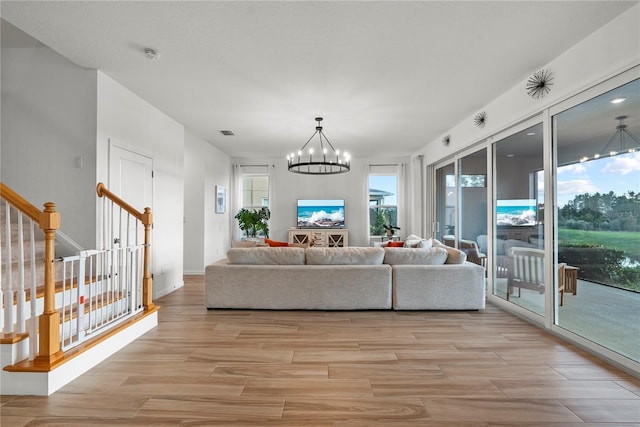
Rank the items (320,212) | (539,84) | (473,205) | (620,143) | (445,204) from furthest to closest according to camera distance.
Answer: (320,212) < (445,204) < (473,205) < (539,84) < (620,143)

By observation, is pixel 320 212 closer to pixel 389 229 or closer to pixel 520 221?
pixel 389 229

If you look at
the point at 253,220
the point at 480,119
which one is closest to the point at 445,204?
the point at 480,119

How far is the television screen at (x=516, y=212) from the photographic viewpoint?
3.66 meters

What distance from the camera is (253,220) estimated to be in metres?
7.98

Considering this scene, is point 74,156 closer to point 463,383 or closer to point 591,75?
point 463,383

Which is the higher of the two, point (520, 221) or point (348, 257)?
point (520, 221)

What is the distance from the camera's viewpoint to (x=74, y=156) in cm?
356

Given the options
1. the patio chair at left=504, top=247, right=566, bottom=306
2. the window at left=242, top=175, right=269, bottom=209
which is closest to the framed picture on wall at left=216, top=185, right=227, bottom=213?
the window at left=242, top=175, right=269, bottom=209

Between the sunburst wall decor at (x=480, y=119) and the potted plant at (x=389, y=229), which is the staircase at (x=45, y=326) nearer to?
the sunburst wall decor at (x=480, y=119)

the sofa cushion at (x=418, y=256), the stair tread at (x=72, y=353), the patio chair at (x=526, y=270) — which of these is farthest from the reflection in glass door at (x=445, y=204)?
the stair tread at (x=72, y=353)

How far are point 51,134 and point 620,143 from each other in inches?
209

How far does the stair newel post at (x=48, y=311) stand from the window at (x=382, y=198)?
694 centimetres

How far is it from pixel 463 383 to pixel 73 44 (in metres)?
4.18

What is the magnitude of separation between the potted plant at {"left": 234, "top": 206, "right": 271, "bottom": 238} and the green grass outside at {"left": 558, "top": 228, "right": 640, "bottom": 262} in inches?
243
